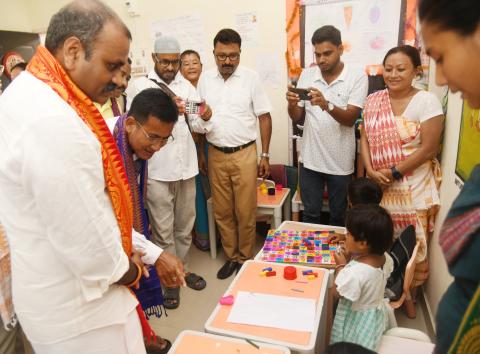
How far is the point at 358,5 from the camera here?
281cm

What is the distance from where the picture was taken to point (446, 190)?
1994 mm

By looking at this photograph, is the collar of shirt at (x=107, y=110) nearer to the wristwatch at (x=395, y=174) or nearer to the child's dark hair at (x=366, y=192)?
the child's dark hair at (x=366, y=192)

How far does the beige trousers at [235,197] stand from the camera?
269 centimetres

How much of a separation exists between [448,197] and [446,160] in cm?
23

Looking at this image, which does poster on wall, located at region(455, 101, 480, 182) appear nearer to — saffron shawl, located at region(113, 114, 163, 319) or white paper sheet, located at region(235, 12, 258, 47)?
saffron shawl, located at region(113, 114, 163, 319)

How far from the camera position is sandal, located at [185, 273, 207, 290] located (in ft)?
8.73

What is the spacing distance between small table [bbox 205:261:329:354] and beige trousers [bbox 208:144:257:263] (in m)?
1.09

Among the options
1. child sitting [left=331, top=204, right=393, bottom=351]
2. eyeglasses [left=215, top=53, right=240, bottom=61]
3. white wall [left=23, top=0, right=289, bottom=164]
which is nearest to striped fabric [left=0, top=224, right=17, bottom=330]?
child sitting [left=331, top=204, right=393, bottom=351]

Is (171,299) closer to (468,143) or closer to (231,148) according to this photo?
(231,148)

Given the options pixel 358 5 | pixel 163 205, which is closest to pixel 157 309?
pixel 163 205

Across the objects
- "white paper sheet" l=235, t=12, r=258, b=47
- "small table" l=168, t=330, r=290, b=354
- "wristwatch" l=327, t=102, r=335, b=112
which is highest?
"white paper sheet" l=235, t=12, r=258, b=47

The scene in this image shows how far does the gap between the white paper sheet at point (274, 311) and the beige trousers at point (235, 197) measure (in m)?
1.34

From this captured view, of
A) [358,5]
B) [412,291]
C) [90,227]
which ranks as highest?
[358,5]

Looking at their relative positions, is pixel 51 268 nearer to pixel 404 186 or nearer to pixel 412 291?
pixel 404 186
